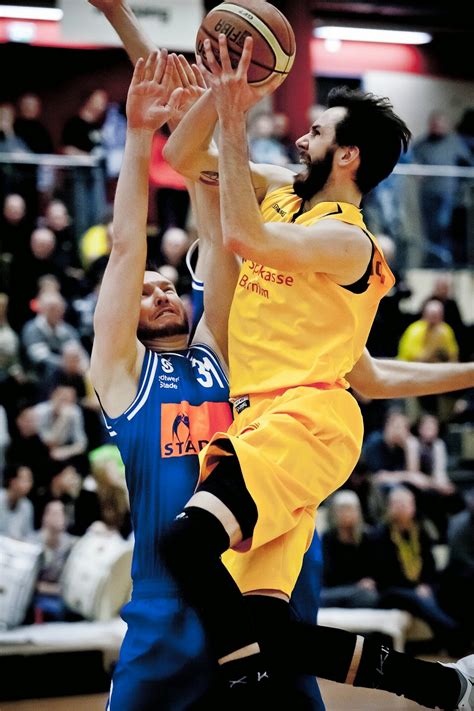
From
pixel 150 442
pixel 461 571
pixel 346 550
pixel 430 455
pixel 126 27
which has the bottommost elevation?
pixel 461 571

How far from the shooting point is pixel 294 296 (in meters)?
3.65

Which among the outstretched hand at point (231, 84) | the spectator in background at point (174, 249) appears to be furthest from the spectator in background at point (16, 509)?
the outstretched hand at point (231, 84)

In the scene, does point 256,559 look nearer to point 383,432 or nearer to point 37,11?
point 383,432

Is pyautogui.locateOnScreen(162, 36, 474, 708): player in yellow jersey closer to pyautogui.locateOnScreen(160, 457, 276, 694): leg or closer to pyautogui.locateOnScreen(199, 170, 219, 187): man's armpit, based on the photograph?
pyautogui.locateOnScreen(160, 457, 276, 694): leg

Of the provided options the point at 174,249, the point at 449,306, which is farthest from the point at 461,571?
the point at 174,249

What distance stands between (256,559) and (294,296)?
0.82 m

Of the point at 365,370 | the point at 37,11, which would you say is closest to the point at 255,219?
the point at 365,370

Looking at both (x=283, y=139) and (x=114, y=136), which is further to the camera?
(x=283, y=139)

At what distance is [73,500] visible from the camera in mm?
8406

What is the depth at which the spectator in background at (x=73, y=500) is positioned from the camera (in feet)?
27.1

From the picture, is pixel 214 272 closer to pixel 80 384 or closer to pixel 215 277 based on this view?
pixel 215 277

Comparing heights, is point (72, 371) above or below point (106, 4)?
below

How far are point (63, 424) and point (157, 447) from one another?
505 centimetres

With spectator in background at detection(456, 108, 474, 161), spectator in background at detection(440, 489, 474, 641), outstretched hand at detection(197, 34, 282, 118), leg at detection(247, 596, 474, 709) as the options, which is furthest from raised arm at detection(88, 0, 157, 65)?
spectator in background at detection(456, 108, 474, 161)
